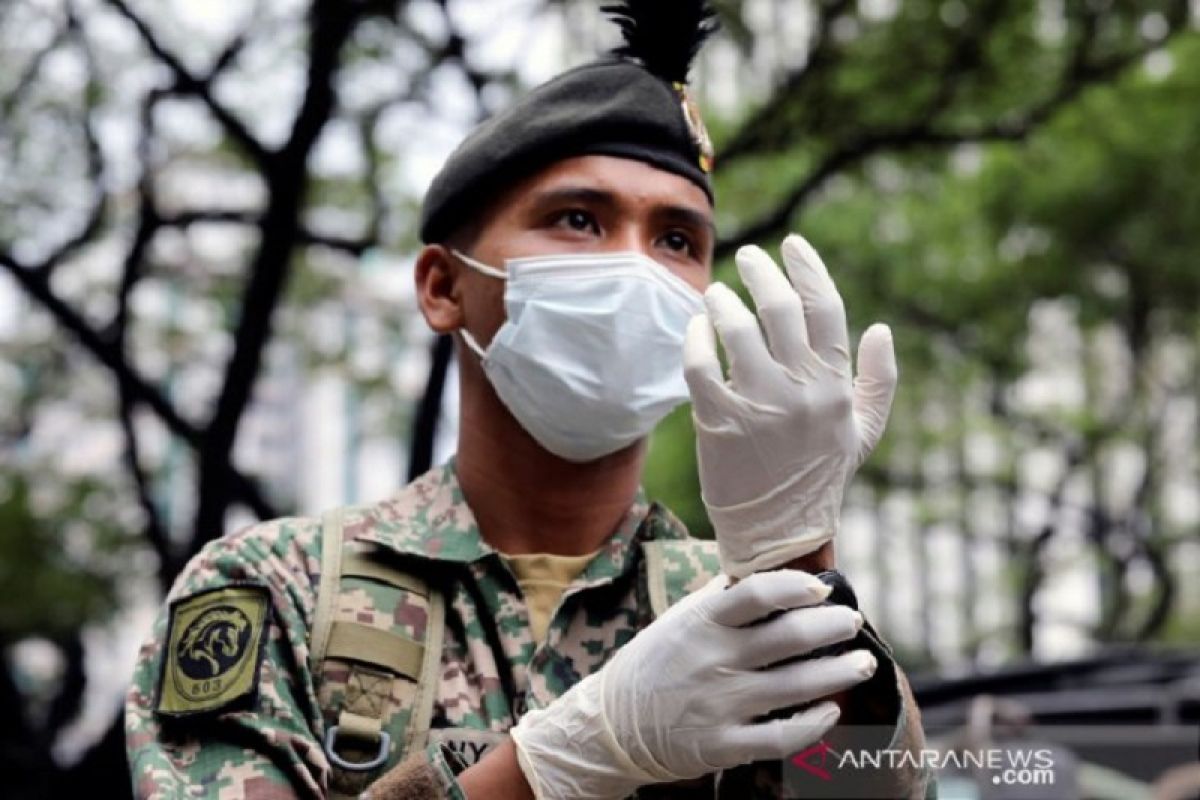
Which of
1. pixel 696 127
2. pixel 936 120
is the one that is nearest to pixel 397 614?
pixel 696 127

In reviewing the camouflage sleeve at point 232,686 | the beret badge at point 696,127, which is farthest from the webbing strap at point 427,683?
the beret badge at point 696,127

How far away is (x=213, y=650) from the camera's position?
2.17 metres

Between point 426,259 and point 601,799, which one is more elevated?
point 426,259

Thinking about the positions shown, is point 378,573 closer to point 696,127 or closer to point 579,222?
point 579,222

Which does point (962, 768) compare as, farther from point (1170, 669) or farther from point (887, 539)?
point (887, 539)

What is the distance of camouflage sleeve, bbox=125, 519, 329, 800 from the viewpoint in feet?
6.83

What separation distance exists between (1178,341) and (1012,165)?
3979mm

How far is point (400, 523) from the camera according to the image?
2447mm

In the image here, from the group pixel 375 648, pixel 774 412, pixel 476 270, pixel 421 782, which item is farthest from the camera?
pixel 476 270

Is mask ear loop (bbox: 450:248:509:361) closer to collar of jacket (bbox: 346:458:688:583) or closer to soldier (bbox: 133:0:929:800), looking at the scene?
soldier (bbox: 133:0:929:800)

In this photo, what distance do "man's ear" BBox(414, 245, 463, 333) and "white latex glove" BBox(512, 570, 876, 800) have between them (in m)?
0.86

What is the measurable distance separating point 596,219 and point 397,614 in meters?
0.67

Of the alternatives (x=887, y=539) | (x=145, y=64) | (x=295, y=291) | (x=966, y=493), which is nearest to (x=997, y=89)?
(x=145, y=64)

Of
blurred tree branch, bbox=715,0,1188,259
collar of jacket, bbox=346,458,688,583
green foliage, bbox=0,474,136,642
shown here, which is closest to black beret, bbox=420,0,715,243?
collar of jacket, bbox=346,458,688,583
